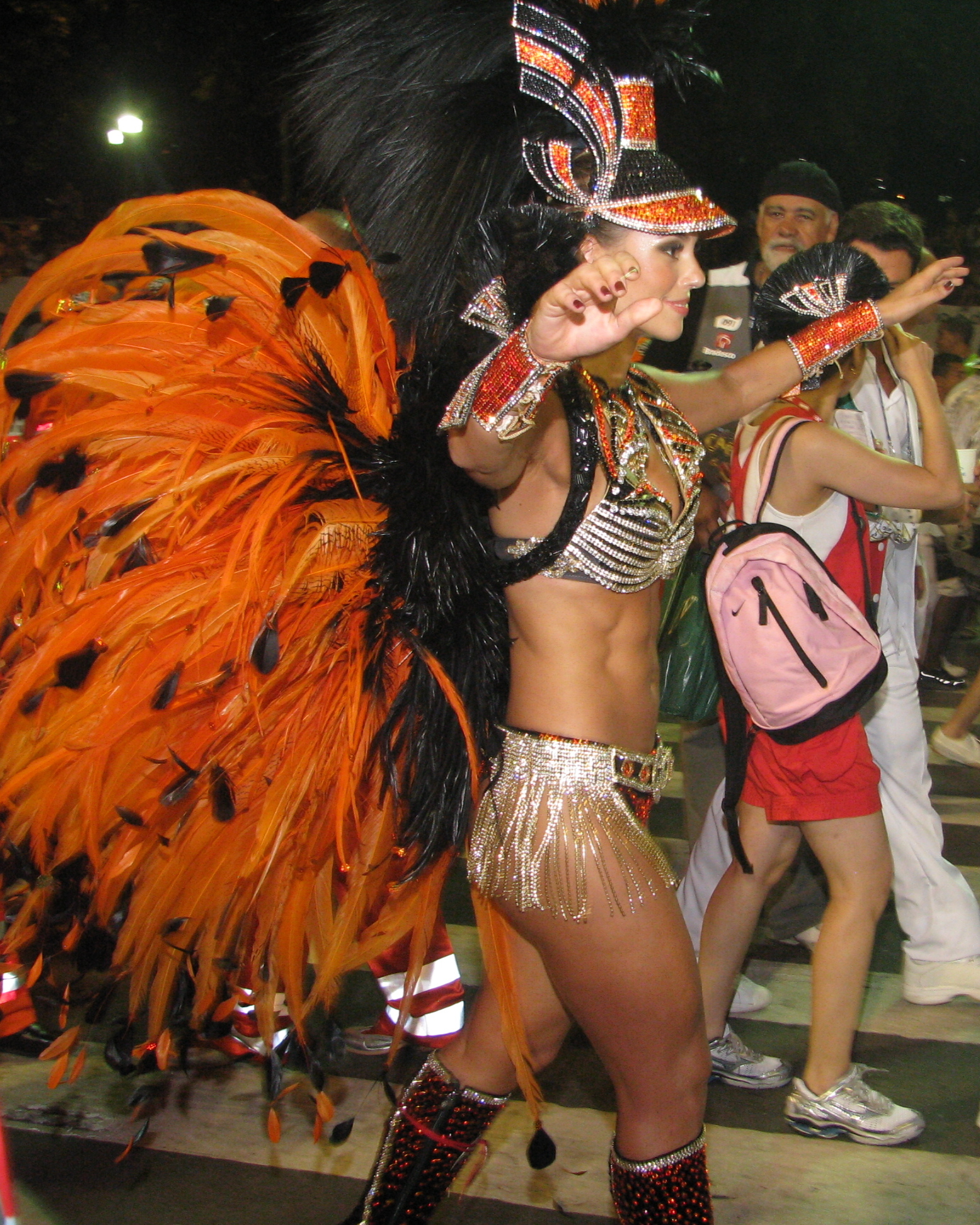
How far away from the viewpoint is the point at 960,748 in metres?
5.96

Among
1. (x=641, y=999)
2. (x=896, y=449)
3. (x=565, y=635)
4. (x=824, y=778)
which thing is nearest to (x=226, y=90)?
(x=896, y=449)

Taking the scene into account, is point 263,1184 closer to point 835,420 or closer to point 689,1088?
point 689,1088

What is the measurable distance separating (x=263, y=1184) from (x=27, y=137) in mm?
11187

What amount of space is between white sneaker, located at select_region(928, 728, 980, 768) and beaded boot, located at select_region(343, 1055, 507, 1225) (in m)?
4.39

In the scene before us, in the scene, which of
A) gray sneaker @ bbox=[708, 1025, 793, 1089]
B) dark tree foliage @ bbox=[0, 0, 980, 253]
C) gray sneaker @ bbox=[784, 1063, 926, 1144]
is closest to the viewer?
gray sneaker @ bbox=[784, 1063, 926, 1144]

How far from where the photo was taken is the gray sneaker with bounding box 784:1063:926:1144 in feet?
9.27

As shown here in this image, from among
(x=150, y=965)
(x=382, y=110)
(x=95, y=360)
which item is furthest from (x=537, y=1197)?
(x=382, y=110)

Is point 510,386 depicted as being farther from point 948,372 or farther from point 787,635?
point 948,372

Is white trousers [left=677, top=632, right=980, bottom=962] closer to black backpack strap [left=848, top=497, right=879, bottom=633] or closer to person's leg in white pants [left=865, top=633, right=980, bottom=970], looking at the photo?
person's leg in white pants [left=865, top=633, right=980, bottom=970]

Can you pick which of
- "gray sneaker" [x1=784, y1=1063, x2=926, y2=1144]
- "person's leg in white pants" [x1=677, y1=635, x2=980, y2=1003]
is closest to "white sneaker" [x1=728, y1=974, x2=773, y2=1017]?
"person's leg in white pants" [x1=677, y1=635, x2=980, y2=1003]

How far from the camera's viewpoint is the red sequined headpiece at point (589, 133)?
6.47 feet

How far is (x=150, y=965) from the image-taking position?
92.0 inches

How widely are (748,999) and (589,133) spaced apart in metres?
2.56

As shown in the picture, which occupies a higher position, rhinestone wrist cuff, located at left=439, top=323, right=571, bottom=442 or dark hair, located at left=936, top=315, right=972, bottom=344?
dark hair, located at left=936, top=315, right=972, bottom=344
